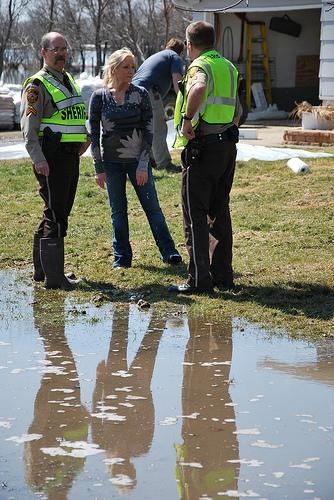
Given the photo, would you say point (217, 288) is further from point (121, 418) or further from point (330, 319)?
point (121, 418)

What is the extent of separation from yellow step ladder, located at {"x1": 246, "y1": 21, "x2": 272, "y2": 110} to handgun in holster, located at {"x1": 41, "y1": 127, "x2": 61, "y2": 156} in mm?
16512

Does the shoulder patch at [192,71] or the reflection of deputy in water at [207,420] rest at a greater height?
the shoulder patch at [192,71]

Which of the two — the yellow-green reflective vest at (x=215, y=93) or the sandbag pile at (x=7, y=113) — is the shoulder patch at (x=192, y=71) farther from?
the sandbag pile at (x=7, y=113)

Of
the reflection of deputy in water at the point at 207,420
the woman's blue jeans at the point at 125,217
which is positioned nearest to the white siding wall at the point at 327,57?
the woman's blue jeans at the point at 125,217

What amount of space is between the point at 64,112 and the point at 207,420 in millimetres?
3416

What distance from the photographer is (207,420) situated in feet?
17.1

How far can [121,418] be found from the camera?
207 inches

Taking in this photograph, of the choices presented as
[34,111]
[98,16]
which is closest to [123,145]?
[34,111]

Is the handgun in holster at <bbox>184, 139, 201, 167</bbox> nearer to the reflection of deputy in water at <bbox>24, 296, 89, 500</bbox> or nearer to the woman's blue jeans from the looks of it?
the woman's blue jeans

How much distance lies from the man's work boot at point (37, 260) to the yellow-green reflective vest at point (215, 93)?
147 cm

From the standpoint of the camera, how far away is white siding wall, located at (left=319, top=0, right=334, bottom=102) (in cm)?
1905

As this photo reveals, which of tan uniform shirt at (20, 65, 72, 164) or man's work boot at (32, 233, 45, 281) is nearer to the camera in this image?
tan uniform shirt at (20, 65, 72, 164)

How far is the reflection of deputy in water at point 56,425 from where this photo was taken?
14.6 ft

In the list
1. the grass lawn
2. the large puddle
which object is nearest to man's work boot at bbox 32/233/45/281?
the grass lawn
